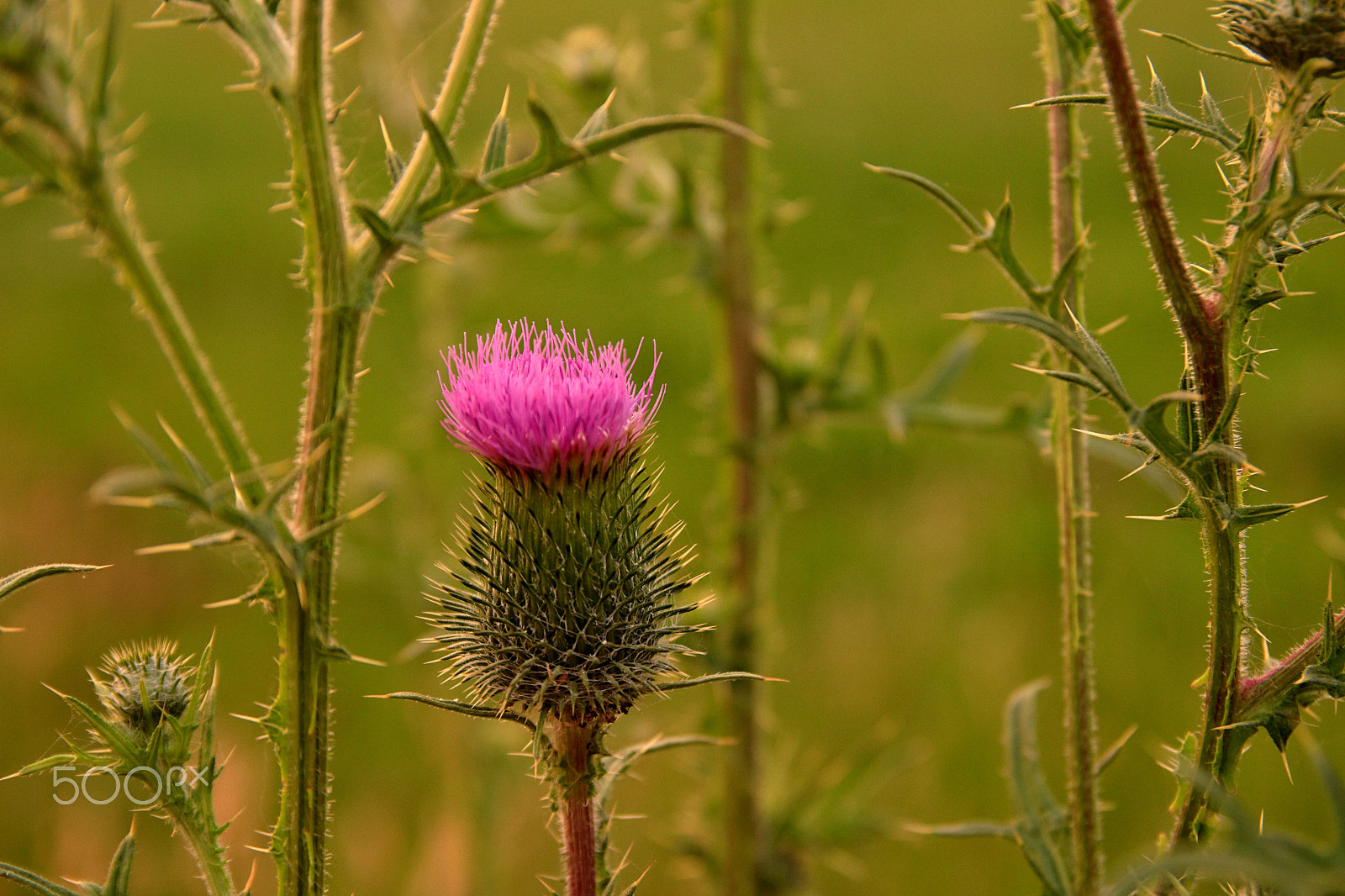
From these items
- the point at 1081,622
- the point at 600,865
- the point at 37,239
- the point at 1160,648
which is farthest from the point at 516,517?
the point at 37,239

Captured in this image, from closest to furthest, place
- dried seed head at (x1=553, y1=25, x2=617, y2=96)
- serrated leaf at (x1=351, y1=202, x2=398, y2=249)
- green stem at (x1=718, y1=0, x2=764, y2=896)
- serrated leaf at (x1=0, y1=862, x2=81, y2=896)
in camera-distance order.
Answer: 1. serrated leaf at (x1=0, y1=862, x2=81, y2=896)
2. serrated leaf at (x1=351, y1=202, x2=398, y2=249)
3. green stem at (x1=718, y1=0, x2=764, y2=896)
4. dried seed head at (x1=553, y1=25, x2=617, y2=96)

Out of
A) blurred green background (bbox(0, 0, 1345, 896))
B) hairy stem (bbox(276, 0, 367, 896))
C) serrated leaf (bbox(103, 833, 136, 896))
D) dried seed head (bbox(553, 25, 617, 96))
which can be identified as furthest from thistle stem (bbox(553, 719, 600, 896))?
dried seed head (bbox(553, 25, 617, 96))

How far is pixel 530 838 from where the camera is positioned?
3961mm

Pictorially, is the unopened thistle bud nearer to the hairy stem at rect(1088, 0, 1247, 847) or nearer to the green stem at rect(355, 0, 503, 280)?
the green stem at rect(355, 0, 503, 280)

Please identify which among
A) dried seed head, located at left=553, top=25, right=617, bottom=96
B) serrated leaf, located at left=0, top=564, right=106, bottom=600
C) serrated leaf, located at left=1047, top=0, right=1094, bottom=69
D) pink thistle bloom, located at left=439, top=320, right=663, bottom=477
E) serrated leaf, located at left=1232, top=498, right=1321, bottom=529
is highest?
dried seed head, located at left=553, top=25, right=617, bottom=96

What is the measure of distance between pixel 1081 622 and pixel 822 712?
311cm

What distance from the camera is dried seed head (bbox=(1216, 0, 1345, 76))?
4.16ft

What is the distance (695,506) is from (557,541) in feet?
14.1

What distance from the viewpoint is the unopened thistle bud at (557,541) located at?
5.11 feet

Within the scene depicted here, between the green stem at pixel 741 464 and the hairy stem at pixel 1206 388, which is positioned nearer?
the hairy stem at pixel 1206 388

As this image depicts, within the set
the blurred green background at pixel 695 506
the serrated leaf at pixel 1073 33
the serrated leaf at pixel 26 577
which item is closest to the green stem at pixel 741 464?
the blurred green background at pixel 695 506

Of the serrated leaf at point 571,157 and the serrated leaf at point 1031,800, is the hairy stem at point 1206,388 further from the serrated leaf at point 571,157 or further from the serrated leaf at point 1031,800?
the serrated leaf at point 571,157

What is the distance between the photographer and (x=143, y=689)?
58.2 inches

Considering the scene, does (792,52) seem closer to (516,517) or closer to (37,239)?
(37,239)
